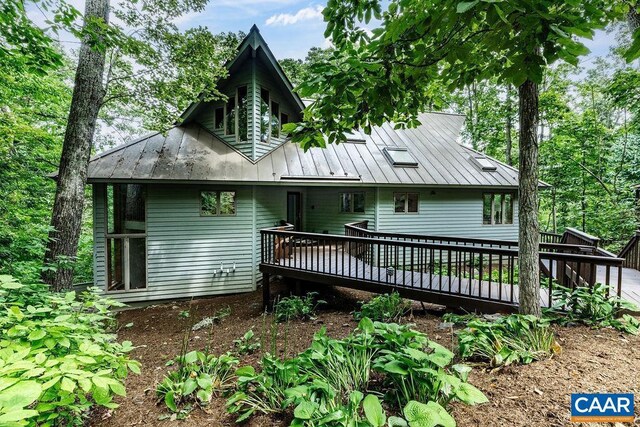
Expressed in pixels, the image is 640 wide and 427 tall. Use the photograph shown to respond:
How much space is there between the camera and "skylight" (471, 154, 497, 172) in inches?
451

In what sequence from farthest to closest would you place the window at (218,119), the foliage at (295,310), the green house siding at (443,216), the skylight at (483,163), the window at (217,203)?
1. the skylight at (483,163)
2. the green house siding at (443,216)
3. the window at (218,119)
4. the window at (217,203)
5. the foliage at (295,310)

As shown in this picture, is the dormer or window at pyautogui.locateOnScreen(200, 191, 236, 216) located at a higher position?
the dormer

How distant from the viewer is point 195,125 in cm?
1005

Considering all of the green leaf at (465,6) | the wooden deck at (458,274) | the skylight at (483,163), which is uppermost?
the skylight at (483,163)

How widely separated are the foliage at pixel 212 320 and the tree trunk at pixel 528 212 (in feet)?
15.8

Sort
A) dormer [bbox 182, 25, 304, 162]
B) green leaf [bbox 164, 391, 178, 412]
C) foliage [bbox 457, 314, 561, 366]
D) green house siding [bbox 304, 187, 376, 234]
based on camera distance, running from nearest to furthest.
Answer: green leaf [bbox 164, 391, 178, 412] < foliage [bbox 457, 314, 561, 366] < dormer [bbox 182, 25, 304, 162] < green house siding [bbox 304, 187, 376, 234]

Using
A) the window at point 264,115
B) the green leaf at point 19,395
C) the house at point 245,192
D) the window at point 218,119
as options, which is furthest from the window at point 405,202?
the green leaf at point 19,395

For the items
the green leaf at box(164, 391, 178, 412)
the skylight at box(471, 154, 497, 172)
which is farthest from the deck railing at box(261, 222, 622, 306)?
the skylight at box(471, 154, 497, 172)

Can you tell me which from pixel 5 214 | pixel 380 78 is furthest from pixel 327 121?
pixel 5 214

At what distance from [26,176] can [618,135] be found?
24127 millimetres

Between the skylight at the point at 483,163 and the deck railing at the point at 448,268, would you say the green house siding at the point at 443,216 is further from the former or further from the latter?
the deck railing at the point at 448,268

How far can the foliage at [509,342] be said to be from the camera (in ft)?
8.20

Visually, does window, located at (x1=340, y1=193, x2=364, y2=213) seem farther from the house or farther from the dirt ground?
the dirt ground

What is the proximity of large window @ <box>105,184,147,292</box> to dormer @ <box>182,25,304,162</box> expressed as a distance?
3.18 meters
